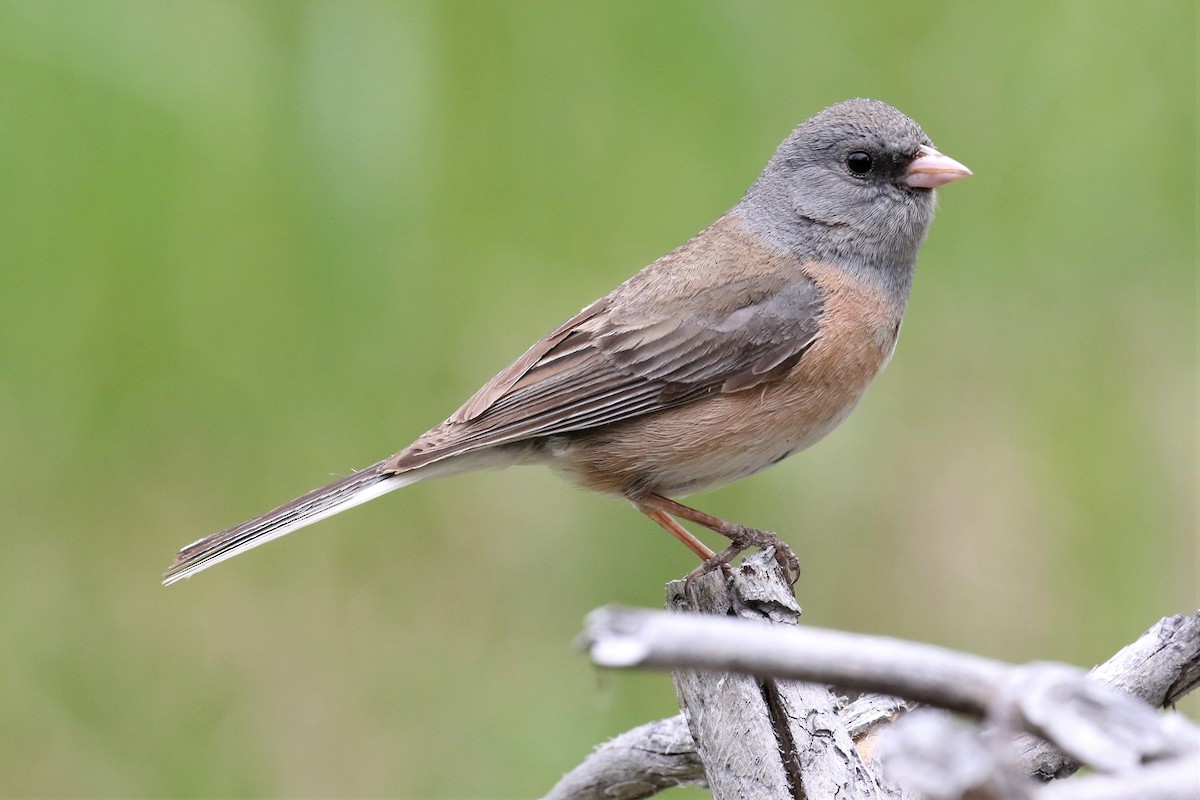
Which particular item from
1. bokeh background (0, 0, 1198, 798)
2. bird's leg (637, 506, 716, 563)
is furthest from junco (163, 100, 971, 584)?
bokeh background (0, 0, 1198, 798)

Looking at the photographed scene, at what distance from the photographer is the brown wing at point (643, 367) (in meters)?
2.43

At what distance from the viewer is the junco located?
7.80 ft

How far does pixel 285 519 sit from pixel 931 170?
56.1 inches

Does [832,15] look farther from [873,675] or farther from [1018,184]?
[873,675]

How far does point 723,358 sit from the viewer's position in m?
2.45

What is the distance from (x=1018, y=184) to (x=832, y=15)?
2.04ft

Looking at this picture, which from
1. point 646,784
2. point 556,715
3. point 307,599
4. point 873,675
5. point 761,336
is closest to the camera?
point 873,675

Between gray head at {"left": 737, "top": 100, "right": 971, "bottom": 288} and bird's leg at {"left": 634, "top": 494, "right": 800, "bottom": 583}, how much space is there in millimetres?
604

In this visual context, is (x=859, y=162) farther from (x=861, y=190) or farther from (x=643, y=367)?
(x=643, y=367)

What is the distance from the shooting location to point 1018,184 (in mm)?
3211

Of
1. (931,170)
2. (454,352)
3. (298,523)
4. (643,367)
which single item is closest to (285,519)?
(298,523)

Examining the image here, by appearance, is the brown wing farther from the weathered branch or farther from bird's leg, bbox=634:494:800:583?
the weathered branch

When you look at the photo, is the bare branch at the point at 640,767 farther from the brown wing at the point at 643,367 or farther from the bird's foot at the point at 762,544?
the brown wing at the point at 643,367

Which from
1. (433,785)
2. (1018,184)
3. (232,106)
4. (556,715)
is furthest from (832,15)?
(433,785)
